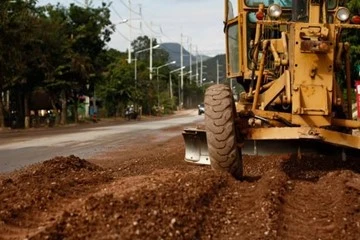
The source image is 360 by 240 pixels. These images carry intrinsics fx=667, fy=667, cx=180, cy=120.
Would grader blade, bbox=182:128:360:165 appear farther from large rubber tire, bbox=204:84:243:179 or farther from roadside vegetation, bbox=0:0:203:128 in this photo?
roadside vegetation, bbox=0:0:203:128

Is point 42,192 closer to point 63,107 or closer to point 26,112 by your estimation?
point 26,112

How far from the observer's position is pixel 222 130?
8.90 m

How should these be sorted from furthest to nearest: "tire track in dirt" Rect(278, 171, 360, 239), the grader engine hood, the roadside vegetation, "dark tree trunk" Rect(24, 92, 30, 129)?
"dark tree trunk" Rect(24, 92, 30, 129) < the roadside vegetation < the grader engine hood < "tire track in dirt" Rect(278, 171, 360, 239)

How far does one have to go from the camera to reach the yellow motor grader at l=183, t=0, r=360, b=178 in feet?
29.3

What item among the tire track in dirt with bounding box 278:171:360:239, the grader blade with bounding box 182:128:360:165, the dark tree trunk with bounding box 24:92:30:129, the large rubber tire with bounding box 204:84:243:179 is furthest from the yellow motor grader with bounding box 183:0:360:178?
the dark tree trunk with bounding box 24:92:30:129

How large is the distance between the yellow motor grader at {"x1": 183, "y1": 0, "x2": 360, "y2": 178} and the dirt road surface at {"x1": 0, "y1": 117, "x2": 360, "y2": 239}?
0.53 m

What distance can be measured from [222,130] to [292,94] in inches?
43.3

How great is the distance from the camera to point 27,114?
4225 cm

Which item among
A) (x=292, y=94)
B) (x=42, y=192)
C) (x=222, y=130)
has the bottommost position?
(x=42, y=192)

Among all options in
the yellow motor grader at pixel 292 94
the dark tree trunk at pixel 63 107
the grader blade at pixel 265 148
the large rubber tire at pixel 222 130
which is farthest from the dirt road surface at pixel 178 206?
the dark tree trunk at pixel 63 107

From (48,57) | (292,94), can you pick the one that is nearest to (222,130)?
(292,94)

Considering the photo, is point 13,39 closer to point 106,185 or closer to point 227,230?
point 106,185

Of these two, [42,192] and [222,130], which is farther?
[222,130]

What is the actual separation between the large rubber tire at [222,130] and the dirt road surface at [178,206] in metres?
0.39
